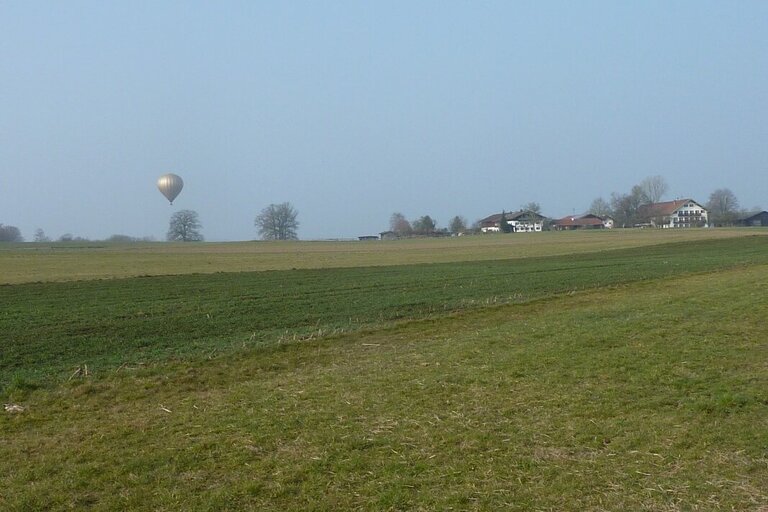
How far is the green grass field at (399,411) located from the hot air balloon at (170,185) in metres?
61.1

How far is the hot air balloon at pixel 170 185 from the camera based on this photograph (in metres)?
78.8

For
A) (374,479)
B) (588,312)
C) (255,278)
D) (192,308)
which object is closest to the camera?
(374,479)

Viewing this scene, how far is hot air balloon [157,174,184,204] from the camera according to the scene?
7879cm

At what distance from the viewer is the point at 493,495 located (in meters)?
6.12

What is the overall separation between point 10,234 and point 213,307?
631ft

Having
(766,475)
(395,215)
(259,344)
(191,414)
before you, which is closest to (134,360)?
(259,344)

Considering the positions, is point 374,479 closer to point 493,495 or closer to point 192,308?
point 493,495

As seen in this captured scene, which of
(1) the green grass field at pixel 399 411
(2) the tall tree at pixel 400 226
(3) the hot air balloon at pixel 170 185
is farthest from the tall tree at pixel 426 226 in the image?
(1) the green grass field at pixel 399 411

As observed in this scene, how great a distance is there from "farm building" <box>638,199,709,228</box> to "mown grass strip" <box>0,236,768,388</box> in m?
115

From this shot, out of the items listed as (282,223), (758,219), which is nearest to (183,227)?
(282,223)

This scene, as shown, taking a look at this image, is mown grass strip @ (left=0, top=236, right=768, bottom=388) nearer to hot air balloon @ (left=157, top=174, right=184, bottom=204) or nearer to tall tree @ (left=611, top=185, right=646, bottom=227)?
hot air balloon @ (left=157, top=174, right=184, bottom=204)

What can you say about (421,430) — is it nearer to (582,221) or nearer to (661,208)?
(661,208)

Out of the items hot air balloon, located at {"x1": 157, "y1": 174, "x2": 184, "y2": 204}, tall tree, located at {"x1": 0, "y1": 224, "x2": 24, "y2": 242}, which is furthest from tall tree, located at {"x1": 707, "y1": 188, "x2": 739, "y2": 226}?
tall tree, located at {"x1": 0, "y1": 224, "x2": 24, "y2": 242}

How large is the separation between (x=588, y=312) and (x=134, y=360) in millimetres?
11251
